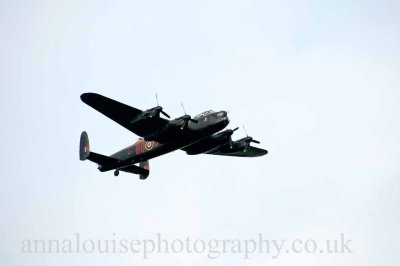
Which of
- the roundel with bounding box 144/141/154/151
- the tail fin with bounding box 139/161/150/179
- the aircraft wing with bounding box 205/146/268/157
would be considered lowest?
the tail fin with bounding box 139/161/150/179

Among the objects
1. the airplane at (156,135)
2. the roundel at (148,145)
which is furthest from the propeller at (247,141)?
the roundel at (148,145)

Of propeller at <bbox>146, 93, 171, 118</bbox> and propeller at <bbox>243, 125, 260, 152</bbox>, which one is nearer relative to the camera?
propeller at <bbox>146, 93, 171, 118</bbox>

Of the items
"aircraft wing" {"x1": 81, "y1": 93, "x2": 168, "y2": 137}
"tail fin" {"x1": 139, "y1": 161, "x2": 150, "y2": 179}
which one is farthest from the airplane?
"tail fin" {"x1": 139, "y1": 161, "x2": 150, "y2": 179}

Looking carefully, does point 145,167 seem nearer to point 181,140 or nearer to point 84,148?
point 84,148

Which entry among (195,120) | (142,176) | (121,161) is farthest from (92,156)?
(195,120)

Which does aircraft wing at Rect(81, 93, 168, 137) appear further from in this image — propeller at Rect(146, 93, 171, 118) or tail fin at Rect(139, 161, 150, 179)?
tail fin at Rect(139, 161, 150, 179)

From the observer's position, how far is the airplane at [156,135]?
42938 mm

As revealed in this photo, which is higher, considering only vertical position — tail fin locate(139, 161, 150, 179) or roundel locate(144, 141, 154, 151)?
roundel locate(144, 141, 154, 151)

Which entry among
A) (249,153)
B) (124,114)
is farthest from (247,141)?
(124,114)

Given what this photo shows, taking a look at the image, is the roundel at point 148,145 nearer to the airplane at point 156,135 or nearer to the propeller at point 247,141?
the airplane at point 156,135

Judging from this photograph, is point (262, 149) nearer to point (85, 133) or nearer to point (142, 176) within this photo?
point (142, 176)

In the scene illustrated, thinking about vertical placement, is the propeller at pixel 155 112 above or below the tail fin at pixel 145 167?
above

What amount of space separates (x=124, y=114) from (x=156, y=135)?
278 centimetres

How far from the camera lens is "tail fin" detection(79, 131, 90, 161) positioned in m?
48.3
